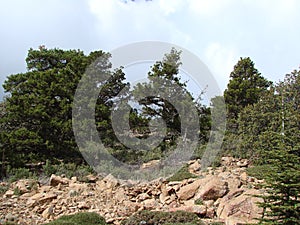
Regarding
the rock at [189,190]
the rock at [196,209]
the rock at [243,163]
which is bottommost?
the rock at [196,209]

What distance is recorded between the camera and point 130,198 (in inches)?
373

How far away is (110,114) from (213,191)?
6.91 meters

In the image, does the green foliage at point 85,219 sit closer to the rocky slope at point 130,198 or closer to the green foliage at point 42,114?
the rocky slope at point 130,198

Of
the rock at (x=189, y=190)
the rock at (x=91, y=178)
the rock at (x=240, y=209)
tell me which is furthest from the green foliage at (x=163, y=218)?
the rock at (x=91, y=178)

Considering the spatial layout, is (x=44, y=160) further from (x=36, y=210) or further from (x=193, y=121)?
(x=193, y=121)

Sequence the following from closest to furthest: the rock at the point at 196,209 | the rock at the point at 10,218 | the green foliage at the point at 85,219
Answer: the green foliage at the point at 85,219 < the rock at the point at 196,209 < the rock at the point at 10,218

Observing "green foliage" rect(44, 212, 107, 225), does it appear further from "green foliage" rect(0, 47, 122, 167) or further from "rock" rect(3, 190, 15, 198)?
"green foliage" rect(0, 47, 122, 167)

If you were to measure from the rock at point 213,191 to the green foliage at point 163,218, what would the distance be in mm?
1067

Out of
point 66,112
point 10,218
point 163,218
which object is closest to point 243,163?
point 163,218

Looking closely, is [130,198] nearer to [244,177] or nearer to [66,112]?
[244,177]

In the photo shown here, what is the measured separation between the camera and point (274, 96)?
12.9m

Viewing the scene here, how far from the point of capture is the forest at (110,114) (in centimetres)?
1252

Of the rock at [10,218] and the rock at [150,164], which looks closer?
the rock at [10,218]

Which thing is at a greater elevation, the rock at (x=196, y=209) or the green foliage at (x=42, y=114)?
the green foliage at (x=42, y=114)
